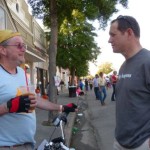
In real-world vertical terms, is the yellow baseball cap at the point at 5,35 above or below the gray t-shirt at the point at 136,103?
above

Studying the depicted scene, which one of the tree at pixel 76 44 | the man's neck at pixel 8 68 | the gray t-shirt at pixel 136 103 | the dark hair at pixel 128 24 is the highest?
the tree at pixel 76 44

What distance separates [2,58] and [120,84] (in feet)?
3.48

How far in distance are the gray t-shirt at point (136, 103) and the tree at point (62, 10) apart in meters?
9.57

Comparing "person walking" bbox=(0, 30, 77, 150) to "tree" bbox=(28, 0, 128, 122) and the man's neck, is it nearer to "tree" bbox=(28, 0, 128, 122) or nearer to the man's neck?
the man's neck

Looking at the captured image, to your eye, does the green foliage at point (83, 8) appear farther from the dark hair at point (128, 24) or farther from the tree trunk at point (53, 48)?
the dark hair at point (128, 24)

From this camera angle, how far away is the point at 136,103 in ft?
11.0

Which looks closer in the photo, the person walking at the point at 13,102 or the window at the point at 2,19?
the person walking at the point at 13,102

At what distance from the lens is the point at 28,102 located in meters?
3.08

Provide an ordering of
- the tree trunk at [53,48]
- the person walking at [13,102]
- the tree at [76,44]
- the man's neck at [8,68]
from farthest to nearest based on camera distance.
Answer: the tree at [76,44], the tree trunk at [53,48], the man's neck at [8,68], the person walking at [13,102]

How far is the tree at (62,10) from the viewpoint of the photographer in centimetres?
1320

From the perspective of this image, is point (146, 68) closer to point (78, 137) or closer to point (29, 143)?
point (29, 143)

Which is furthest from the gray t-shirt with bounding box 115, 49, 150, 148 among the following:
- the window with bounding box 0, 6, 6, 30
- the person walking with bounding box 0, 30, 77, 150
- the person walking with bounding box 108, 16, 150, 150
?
the window with bounding box 0, 6, 6, 30

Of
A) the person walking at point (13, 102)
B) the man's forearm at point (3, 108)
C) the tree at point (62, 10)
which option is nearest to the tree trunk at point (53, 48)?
the tree at point (62, 10)

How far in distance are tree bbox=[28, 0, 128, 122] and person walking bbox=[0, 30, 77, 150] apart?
30.9 feet
